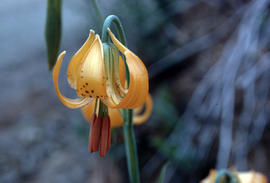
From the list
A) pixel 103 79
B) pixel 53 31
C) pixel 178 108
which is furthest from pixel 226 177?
pixel 178 108

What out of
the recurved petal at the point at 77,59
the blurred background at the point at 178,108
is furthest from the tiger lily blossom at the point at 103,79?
the blurred background at the point at 178,108

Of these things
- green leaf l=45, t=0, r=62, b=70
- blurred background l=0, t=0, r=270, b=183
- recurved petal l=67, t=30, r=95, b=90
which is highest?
green leaf l=45, t=0, r=62, b=70

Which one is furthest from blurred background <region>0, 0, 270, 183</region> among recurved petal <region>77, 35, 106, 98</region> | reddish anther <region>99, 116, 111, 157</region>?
recurved petal <region>77, 35, 106, 98</region>

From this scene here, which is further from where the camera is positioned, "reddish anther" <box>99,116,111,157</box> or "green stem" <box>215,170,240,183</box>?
"green stem" <box>215,170,240,183</box>

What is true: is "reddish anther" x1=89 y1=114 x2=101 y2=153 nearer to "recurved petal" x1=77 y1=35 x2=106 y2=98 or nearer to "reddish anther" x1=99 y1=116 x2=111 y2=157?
"reddish anther" x1=99 y1=116 x2=111 y2=157

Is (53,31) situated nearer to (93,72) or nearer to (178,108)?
(93,72)
